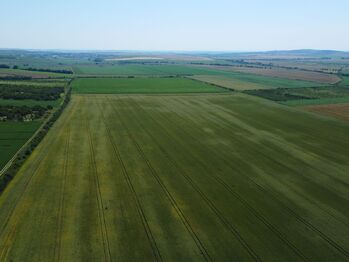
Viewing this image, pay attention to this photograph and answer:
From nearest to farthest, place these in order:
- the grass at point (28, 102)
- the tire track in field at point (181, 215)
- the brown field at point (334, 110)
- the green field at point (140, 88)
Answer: the tire track in field at point (181, 215) → the brown field at point (334, 110) → the grass at point (28, 102) → the green field at point (140, 88)

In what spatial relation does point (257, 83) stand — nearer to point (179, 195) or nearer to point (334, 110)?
point (334, 110)

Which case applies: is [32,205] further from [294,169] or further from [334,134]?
[334,134]

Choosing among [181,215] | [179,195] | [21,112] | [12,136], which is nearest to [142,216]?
[181,215]

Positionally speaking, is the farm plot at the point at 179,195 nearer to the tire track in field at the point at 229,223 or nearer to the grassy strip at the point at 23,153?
the tire track in field at the point at 229,223

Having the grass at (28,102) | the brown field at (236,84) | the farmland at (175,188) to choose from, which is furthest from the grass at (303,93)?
the grass at (28,102)

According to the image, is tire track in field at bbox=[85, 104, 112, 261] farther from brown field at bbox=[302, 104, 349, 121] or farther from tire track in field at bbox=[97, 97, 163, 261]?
brown field at bbox=[302, 104, 349, 121]

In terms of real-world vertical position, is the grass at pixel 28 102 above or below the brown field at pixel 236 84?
above

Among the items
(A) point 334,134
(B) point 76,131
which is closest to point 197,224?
(B) point 76,131
